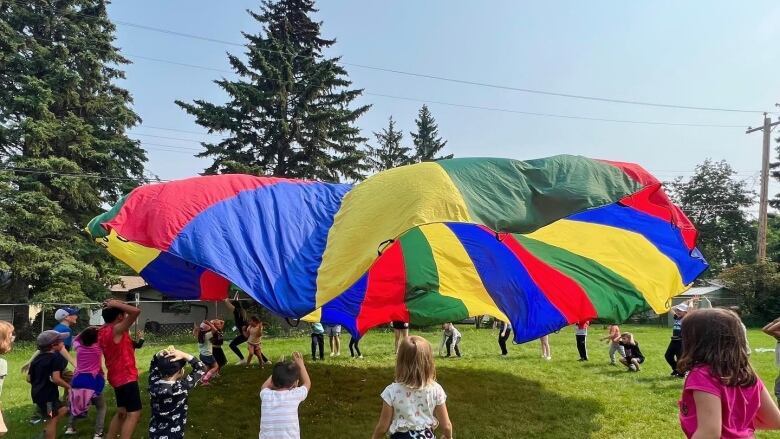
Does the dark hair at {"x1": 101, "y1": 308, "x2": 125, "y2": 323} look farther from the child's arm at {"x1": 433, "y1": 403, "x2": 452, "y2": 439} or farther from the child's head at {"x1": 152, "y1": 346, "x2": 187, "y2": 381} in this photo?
the child's arm at {"x1": 433, "y1": 403, "x2": 452, "y2": 439}

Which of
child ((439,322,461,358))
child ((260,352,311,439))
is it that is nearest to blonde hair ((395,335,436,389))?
child ((260,352,311,439))

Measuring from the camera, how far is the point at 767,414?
2.13 metres

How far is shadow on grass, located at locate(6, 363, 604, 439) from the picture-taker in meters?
5.52

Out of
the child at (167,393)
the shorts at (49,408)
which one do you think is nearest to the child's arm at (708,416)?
the child at (167,393)

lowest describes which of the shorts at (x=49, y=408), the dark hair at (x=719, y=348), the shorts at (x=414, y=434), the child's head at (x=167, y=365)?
the shorts at (x=49, y=408)

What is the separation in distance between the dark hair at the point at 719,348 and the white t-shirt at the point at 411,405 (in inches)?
58.6

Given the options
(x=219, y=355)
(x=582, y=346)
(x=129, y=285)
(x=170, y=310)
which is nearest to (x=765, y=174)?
(x=582, y=346)

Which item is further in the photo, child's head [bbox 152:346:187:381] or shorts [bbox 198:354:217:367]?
shorts [bbox 198:354:217:367]

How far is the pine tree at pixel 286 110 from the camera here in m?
19.5

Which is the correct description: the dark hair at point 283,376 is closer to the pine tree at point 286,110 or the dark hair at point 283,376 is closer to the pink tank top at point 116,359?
the pink tank top at point 116,359

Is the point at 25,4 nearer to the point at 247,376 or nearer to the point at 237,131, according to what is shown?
the point at 237,131

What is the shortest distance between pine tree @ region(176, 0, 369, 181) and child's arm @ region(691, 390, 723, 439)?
1773cm

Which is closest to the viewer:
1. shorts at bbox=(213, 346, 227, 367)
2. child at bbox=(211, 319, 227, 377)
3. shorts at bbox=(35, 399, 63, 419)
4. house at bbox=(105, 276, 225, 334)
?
shorts at bbox=(35, 399, 63, 419)

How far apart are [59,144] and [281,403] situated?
17.6m
